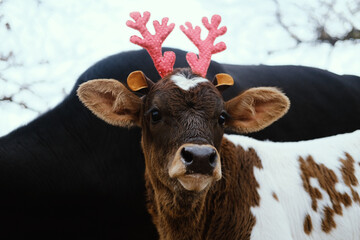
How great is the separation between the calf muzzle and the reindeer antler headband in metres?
1.01

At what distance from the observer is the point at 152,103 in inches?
121

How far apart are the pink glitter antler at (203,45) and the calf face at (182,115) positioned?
8.0 inches

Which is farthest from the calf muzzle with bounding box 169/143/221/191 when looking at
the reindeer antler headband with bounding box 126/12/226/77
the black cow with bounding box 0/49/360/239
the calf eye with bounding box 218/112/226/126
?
the black cow with bounding box 0/49/360/239

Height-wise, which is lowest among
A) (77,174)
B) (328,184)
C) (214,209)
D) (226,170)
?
(77,174)

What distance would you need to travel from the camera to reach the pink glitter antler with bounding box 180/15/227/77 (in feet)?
11.5

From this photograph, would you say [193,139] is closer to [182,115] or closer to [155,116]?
[182,115]

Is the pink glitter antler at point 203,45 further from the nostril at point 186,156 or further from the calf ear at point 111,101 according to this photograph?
the nostril at point 186,156

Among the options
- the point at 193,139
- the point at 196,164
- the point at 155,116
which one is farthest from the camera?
the point at 155,116

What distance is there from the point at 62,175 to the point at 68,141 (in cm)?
36

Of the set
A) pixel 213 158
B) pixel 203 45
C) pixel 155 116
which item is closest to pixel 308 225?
pixel 213 158

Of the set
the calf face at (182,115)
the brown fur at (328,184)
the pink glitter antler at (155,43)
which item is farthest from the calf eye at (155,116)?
the brown fur at (328,184)

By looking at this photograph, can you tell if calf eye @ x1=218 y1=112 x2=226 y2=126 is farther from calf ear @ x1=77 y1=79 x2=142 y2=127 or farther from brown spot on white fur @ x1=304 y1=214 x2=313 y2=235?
brown spot on white fur @ x1=304 y1=214 x2=313 y2=235

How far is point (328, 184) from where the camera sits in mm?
3449

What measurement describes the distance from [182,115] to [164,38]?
0.94 metres
